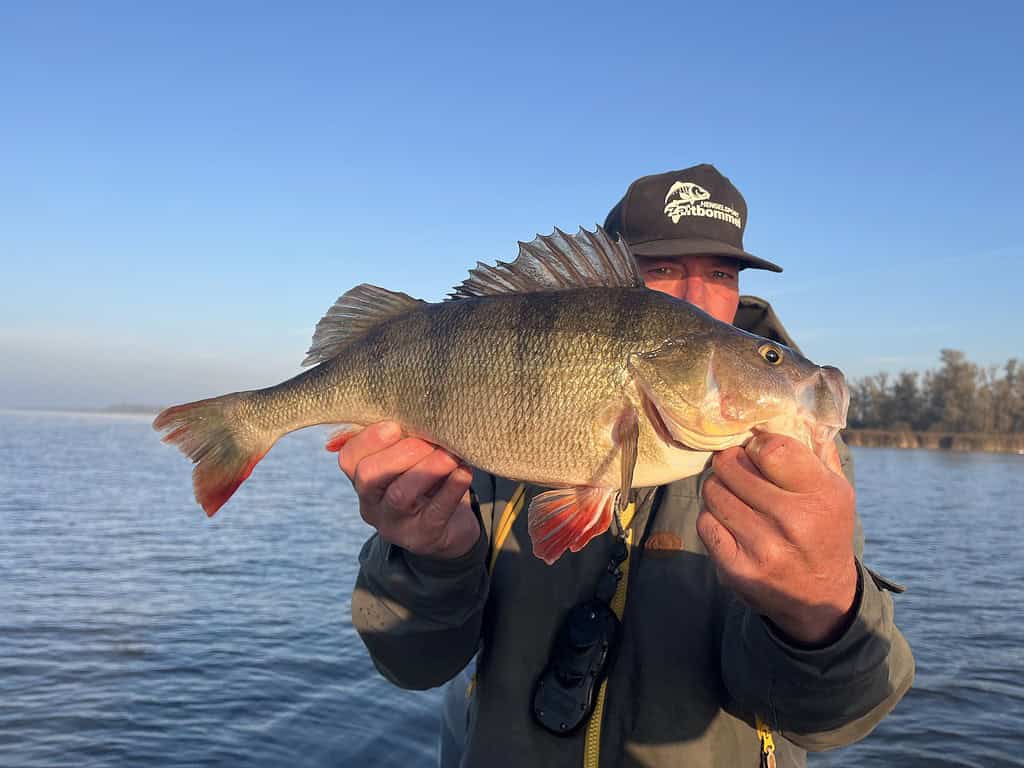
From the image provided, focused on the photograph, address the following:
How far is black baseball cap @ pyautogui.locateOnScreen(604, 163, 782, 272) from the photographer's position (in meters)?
3.55

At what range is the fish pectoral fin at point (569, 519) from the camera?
7.36ft

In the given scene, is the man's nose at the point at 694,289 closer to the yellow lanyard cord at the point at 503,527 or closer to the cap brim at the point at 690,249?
the cap brim at the point at 690,249

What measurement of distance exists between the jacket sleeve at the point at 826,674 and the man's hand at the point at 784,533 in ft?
0.21

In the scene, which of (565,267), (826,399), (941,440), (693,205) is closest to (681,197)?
(693,205)

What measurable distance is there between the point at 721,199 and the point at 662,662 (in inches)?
92.1

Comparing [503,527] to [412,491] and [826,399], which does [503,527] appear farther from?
[826,399]

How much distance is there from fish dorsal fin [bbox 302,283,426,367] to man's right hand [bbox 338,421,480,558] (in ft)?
1.60

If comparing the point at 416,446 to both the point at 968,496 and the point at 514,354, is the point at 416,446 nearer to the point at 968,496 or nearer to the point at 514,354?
the point at 514,354

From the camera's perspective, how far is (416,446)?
2480mm

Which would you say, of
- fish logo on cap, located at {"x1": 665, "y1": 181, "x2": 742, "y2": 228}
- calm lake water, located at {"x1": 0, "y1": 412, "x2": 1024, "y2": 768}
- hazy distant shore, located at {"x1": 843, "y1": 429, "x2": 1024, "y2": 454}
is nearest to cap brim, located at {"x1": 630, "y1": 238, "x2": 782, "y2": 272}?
fish logo on cap, located at {"x1": 665, "y1": 181, "x2": 742, "y2": 228}

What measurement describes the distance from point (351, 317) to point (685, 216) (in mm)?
1762

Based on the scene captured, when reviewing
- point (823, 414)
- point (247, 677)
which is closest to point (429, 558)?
point (823, 414)

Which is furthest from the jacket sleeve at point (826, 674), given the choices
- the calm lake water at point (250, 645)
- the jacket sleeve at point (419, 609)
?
the calm lake water at point (250, 645)

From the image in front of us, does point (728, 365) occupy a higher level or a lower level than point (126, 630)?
higher
